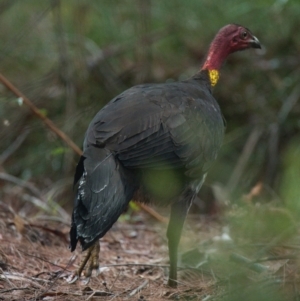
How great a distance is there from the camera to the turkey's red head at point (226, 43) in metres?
5.69

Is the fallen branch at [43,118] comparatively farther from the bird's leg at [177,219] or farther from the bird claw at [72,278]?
the bird claw at [72,278]

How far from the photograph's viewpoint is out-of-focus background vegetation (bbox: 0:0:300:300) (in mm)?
7367

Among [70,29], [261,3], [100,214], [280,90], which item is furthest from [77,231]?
[70,29]

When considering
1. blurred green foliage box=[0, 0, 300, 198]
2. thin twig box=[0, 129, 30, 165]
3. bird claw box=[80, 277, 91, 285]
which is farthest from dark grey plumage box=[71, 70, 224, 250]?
thin twig box=[0, 129, 30, 165]

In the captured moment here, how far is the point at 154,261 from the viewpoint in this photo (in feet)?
17.5

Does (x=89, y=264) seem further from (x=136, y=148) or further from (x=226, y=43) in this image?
(x=226, y=43)

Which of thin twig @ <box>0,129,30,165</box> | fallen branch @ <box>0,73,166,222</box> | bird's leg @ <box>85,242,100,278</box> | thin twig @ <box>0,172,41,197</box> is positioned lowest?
thin twig @ <box>0,172,41,197</box>

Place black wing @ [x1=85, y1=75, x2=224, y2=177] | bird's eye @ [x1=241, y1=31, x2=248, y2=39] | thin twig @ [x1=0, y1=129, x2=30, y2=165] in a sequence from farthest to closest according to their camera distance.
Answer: thin twig @ [x1=0, y1=129, x2=30, y2=165]
bird's eye @ [x1=241, y1=31, x2=248, y2=39]
black wing @ [x1=85, y1=75, x2=224, y2=177]

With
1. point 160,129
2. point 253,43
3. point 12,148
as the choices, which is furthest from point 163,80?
point 160,129

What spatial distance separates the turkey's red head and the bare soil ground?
143 centimetres

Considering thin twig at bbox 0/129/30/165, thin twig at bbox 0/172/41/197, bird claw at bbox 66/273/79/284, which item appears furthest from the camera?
thin twig at bbox 0/129/30/165

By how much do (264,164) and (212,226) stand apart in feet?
4.45

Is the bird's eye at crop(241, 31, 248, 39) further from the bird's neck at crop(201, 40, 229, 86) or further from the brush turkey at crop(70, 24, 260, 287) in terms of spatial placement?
the brush turkey at crop(70, 24, 260, 287)

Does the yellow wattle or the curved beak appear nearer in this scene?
the yellow wattle
